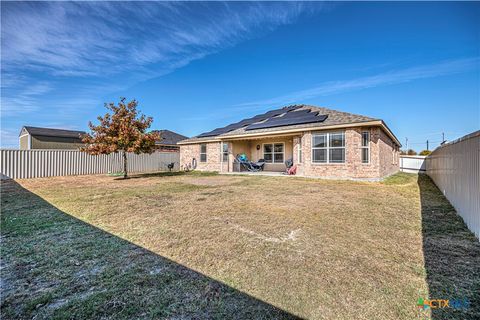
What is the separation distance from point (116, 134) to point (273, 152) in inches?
420

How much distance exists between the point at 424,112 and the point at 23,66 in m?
27.4

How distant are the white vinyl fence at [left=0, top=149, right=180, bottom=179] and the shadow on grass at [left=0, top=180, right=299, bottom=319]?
13885mm

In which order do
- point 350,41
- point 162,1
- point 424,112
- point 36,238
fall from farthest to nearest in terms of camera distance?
point 424,112 → point 350,41 → point 162,1 → point 36,238

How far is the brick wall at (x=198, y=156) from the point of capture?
17.5 m

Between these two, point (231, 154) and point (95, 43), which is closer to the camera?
point (95, 43)

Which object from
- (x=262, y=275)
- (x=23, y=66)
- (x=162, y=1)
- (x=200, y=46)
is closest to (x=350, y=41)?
(x=200, y=46)

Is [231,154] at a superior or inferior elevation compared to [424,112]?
inferior

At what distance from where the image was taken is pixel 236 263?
290 centimetres

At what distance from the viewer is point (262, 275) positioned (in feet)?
8.54

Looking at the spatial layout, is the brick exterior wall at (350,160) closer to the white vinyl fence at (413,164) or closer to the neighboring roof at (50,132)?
the white vinyl fence at (413,164)

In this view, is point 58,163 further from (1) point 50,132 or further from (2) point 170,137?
(2) point 170,137

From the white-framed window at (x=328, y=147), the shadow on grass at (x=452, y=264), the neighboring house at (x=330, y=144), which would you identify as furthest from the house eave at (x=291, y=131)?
the shadow on grass at (x=452, y=264)

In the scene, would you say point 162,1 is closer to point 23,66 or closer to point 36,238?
point 23,66

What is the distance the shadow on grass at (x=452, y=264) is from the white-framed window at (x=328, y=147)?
6786mm
